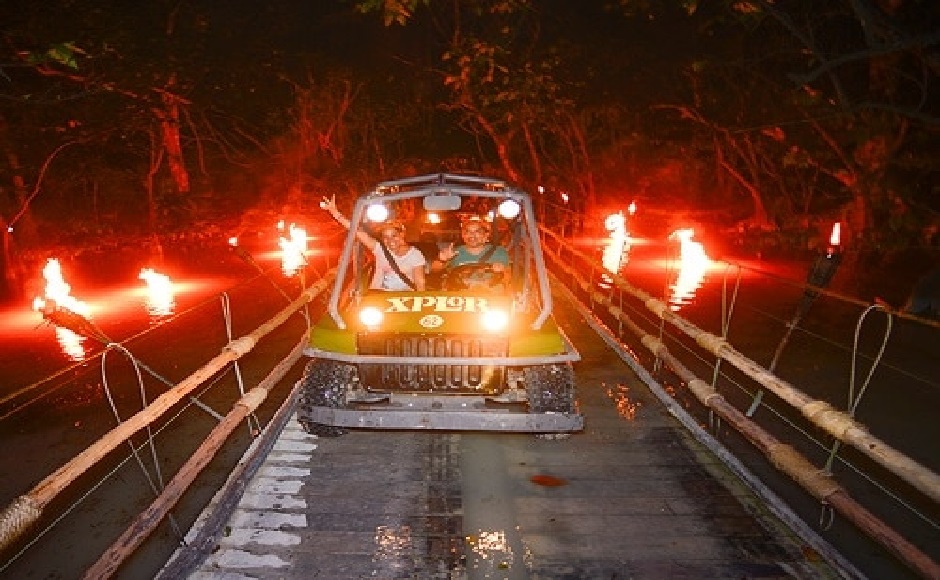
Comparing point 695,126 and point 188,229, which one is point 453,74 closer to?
point 695,126

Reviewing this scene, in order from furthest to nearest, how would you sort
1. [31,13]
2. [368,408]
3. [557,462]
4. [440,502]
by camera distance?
[31,13] < [557,462] < [368,408] < [440,502]

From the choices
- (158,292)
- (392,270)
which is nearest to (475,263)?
(392,270)

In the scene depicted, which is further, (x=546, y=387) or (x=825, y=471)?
(x=546, y=387)

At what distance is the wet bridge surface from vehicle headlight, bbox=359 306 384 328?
1295 mm

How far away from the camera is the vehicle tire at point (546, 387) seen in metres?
Answer: 6.29

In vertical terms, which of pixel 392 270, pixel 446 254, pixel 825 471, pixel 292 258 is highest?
pixel 446 254

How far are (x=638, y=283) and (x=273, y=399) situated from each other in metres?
11.6

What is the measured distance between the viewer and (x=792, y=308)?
16234 mm

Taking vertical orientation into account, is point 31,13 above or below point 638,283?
above

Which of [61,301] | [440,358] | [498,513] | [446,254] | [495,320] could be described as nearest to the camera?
[498,513]

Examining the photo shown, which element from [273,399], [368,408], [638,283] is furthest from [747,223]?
[368,408]

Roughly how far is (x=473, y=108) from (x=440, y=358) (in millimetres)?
22532

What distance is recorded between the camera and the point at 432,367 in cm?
628

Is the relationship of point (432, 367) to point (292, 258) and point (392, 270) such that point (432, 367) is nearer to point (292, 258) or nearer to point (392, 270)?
point (392, 270)
